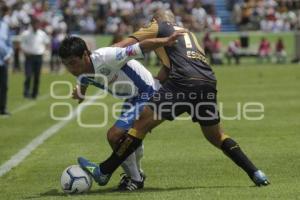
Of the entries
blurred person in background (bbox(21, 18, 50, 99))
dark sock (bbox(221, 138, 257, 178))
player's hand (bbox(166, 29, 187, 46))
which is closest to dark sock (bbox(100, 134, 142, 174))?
dark sock (bbox(221, 138, 257, 178))

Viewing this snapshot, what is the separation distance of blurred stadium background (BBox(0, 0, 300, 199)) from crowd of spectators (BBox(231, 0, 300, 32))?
Result: 0.05 metres

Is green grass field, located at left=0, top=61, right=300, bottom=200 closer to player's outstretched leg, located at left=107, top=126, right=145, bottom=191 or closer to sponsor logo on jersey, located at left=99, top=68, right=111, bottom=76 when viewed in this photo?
player's outstretched leg, located at left=107, top=126, right=145, bottom=191

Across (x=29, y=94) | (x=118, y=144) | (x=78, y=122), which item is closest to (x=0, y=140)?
(x=78, y=122)

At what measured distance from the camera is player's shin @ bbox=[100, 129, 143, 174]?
8594 mm

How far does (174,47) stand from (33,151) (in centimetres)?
458

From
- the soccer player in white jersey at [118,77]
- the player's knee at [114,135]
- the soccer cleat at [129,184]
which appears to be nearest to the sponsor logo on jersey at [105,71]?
the soccer player in white jersey at [118,77]

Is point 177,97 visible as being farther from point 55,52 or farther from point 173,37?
point 55,52

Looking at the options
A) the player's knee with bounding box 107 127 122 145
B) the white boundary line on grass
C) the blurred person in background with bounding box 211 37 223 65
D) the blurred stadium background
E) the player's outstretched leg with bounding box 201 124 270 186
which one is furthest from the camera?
the blurred person in background with bounding box 211 37 223 65

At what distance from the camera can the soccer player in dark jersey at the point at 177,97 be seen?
28.1 feet

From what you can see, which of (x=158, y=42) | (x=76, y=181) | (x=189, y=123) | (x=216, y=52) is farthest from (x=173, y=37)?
(x=216, y=52)

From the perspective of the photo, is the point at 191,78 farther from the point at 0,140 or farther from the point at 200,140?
the point at 0,140

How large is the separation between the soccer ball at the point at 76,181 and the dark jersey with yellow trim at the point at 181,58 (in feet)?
4.59

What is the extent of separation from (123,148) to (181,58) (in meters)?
1.09

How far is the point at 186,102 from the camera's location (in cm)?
865
